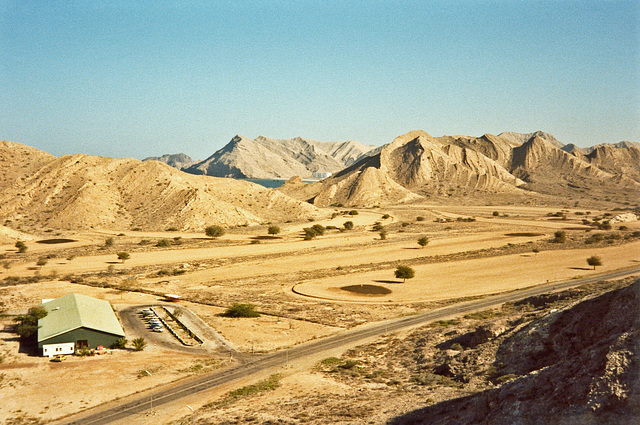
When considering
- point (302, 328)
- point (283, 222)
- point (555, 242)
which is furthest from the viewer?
point (283, 222)

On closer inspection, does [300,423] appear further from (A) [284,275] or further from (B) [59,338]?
(A) [284,275]

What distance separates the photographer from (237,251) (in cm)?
8988

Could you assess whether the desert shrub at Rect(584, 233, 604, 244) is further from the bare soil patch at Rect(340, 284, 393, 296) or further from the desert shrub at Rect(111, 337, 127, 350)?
the desert shrub at Rect(111, 337, 127, 350)

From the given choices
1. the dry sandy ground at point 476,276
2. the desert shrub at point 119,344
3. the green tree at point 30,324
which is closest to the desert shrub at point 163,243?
the dry sandy ground at point 476,276

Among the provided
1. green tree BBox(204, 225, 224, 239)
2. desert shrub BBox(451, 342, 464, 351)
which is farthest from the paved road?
green tree BBox(204, 225, 224, 239)

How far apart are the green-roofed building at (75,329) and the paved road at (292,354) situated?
37.9ft

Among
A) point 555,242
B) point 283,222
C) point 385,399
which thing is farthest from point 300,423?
point 283,222

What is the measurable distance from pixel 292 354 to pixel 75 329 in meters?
18.2

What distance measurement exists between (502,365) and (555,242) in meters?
74.2

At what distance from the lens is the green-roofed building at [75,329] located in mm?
38969

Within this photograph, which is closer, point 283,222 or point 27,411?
point 27,411

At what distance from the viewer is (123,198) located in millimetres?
125000

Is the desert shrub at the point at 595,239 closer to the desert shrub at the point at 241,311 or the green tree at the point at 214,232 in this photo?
the desert shrub at the point at 241,311

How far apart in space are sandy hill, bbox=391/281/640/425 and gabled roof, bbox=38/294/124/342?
95.2 ft
